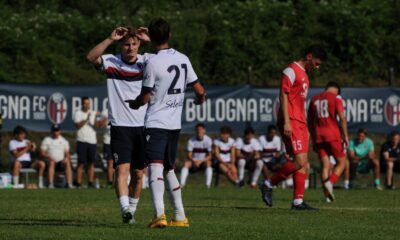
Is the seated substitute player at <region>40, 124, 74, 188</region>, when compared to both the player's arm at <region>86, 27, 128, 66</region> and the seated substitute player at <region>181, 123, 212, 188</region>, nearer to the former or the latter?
A: the seated substitute player at <region>181, 123, 212, 188</region>

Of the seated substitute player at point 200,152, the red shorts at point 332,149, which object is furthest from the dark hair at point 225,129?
the red shorts at point 332,149

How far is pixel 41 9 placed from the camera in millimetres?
34906

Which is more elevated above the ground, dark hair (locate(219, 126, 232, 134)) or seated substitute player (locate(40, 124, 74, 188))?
dark hair (locate(219, 126, 232, 134))

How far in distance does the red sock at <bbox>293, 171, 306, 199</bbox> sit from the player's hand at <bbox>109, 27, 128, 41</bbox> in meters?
4.05

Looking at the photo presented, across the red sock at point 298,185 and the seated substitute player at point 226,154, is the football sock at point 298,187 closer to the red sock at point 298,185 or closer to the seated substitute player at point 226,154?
the red sock at point 298,185

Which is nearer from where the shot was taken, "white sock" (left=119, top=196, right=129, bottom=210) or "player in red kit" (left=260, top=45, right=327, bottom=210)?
"white sock" (left=119, top=196, right=129, bottom=210)

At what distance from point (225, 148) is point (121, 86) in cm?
1392

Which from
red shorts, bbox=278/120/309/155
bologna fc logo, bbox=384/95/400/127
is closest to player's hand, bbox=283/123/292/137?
red shorts, bbox=278/120/309/155

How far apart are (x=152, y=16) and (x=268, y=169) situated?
9249mm

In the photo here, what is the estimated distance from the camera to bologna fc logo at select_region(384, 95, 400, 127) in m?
27.7

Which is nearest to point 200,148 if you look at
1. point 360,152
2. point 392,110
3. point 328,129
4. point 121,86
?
point 360,152

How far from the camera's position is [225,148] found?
26.1 metres

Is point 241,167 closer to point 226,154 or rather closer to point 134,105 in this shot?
point 226,154

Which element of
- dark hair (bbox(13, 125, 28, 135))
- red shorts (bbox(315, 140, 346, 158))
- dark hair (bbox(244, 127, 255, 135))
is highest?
dark hair (bbox(244, 127, 255, 135))
